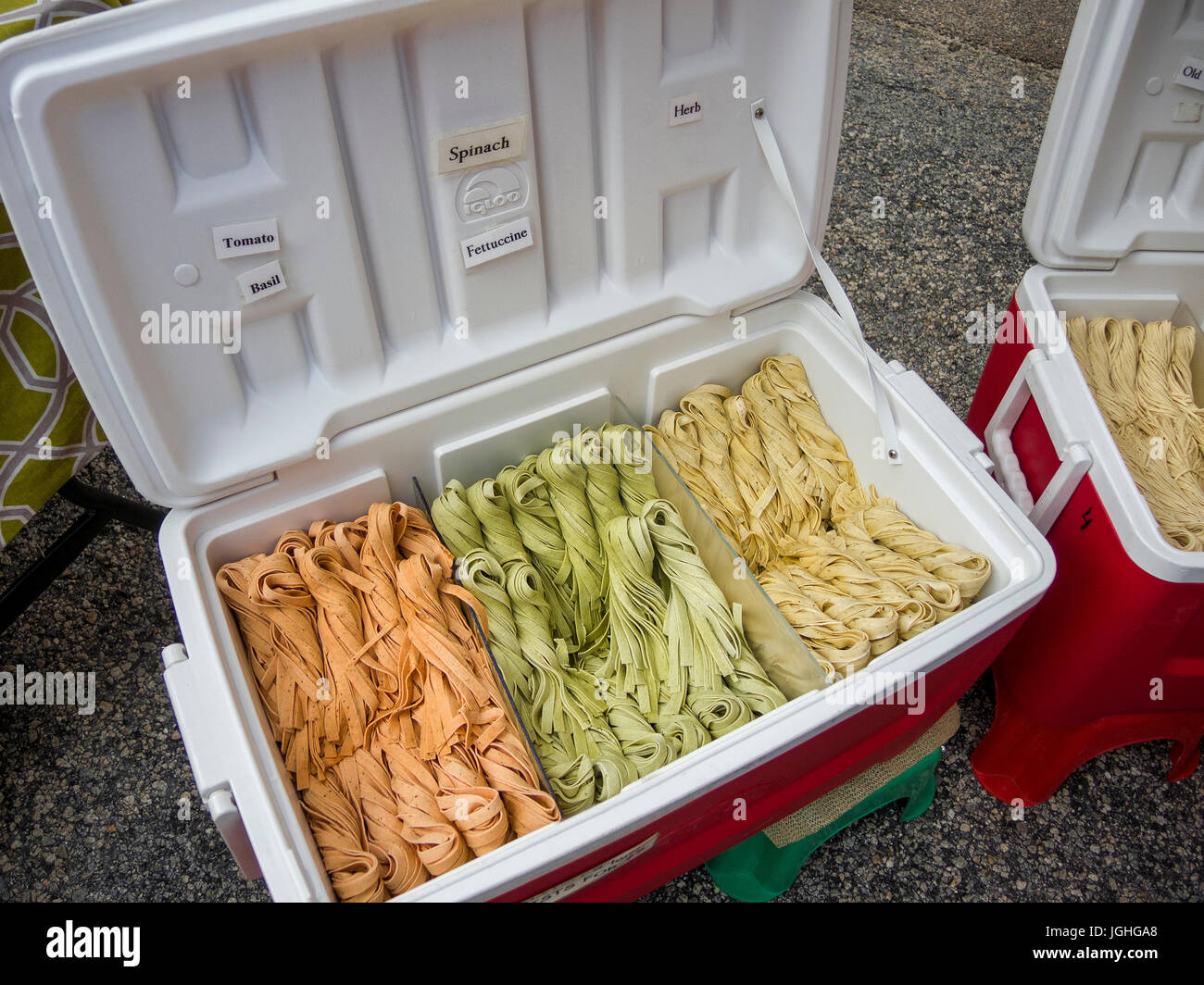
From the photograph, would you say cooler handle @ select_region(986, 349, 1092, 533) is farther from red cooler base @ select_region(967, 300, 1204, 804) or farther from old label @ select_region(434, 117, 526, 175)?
old label @ select_region(434, 117, 526, 175)

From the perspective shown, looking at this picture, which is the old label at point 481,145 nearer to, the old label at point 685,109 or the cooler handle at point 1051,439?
the old label at point 685,109

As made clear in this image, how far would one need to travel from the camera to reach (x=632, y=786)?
3.73 feet

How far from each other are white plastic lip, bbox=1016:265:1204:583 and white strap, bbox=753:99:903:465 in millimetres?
295

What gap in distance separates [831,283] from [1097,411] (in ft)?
1.60

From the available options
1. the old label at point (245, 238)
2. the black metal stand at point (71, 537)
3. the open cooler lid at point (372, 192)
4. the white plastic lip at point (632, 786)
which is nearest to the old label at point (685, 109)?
the open cooler lid at point (372, 192)

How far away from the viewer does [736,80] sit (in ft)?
4.63

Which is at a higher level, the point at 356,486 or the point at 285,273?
the point at 285,273

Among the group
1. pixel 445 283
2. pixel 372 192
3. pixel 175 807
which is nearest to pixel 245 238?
pixel 372 192

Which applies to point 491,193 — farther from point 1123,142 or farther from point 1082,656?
point 1082,656

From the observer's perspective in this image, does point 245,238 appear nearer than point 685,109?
Yes

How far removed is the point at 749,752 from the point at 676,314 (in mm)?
796

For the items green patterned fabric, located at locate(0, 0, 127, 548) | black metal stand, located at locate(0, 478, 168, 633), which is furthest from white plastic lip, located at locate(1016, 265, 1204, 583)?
black metal stand, located at locate(0, 478, 168, 633)
